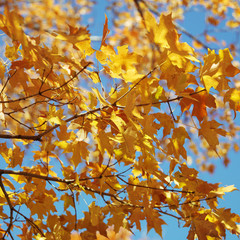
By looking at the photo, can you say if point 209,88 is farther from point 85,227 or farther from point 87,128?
point 85,227

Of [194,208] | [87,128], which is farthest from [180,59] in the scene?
[194,208]

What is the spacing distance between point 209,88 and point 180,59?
152mm

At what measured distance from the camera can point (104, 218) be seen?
1442 mm

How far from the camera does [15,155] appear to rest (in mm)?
1416

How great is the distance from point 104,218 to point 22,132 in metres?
0.62

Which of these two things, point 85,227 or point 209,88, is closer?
point 209,88

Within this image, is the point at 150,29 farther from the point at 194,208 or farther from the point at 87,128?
the point at 194,208

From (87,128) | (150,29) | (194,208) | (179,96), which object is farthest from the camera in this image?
(194,208)

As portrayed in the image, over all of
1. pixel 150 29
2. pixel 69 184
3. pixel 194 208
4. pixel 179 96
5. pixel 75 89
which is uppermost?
pixel 75 89

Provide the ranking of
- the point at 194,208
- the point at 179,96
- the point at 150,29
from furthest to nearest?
the point at 194,208, the point at 179,96, the point at 150,29

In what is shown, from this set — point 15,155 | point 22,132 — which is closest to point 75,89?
point 22,132

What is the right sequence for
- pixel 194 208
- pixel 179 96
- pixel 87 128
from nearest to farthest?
pixel 179 96 < pixel 87 128 < pixel 194 208

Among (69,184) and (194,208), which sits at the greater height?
(69,184)

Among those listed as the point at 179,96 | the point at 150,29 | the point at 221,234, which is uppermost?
the point at 150,29
